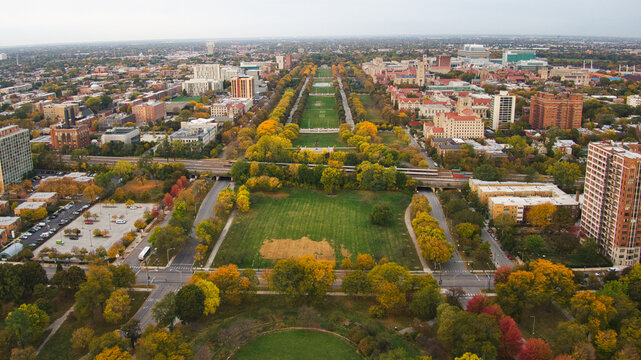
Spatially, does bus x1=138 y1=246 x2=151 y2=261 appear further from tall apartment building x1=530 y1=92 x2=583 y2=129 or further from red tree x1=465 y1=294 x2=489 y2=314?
tall apartment building x1=530 y1=92 x2=583 y2=129

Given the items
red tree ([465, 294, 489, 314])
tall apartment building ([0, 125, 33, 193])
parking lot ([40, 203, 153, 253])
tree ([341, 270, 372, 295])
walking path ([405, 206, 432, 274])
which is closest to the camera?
red tree ([465, 294, 489, 314])

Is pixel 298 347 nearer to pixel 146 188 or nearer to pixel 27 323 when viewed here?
pixel 27 323

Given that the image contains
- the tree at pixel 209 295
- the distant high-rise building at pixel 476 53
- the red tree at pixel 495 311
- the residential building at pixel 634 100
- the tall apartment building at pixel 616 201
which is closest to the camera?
the red tree at pixel 495 311

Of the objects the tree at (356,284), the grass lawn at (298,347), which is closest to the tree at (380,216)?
the tree at (356,284)

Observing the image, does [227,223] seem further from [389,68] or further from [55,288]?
[389,68]

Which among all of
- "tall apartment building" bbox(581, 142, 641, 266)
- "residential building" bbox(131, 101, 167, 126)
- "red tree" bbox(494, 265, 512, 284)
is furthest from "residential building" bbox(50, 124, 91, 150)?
"tall apartment building" bbox(581, 142, 641, 266)

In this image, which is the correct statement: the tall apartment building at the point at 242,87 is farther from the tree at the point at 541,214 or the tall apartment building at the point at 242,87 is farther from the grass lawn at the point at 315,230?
the tree at the point at 541,214
